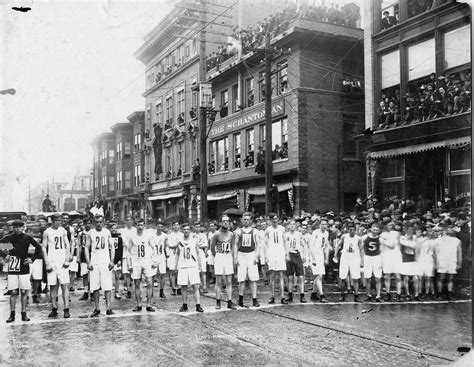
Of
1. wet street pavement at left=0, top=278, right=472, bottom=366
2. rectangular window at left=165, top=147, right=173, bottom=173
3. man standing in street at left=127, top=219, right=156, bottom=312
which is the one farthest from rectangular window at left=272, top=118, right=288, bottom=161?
wet street pavement at left=0, top=278, right=472, bottom=366

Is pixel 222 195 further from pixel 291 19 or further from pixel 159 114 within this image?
pixel 291 19

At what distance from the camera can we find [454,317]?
34.2ft

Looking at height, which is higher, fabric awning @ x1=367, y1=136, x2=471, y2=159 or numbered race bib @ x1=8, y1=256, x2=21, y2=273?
fabric awning @ x1=367, y1=136, x2=471, y2=159

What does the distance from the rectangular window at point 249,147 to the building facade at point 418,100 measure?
296 inches

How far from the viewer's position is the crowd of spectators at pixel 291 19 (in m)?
25.7

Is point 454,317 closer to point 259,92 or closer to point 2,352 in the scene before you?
point 2,352

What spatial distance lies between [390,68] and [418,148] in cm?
446

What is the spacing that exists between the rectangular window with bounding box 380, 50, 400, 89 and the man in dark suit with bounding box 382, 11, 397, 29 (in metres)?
1.13

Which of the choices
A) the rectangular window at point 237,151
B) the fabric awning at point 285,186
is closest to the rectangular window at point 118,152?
the rectangular window at point 237,151

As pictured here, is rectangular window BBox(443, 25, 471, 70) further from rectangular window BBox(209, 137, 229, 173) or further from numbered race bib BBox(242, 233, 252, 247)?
rectangular window BBox(209, 137, 229, 173)

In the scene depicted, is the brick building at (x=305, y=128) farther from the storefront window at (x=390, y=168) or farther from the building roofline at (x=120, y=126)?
the building roofline at (x=120, y=126)

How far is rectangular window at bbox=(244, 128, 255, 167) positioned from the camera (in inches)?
1097

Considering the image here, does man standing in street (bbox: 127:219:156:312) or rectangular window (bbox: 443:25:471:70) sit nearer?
man standing in street (bbox: 127:219:156:312)

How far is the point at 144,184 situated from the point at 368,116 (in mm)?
13937
